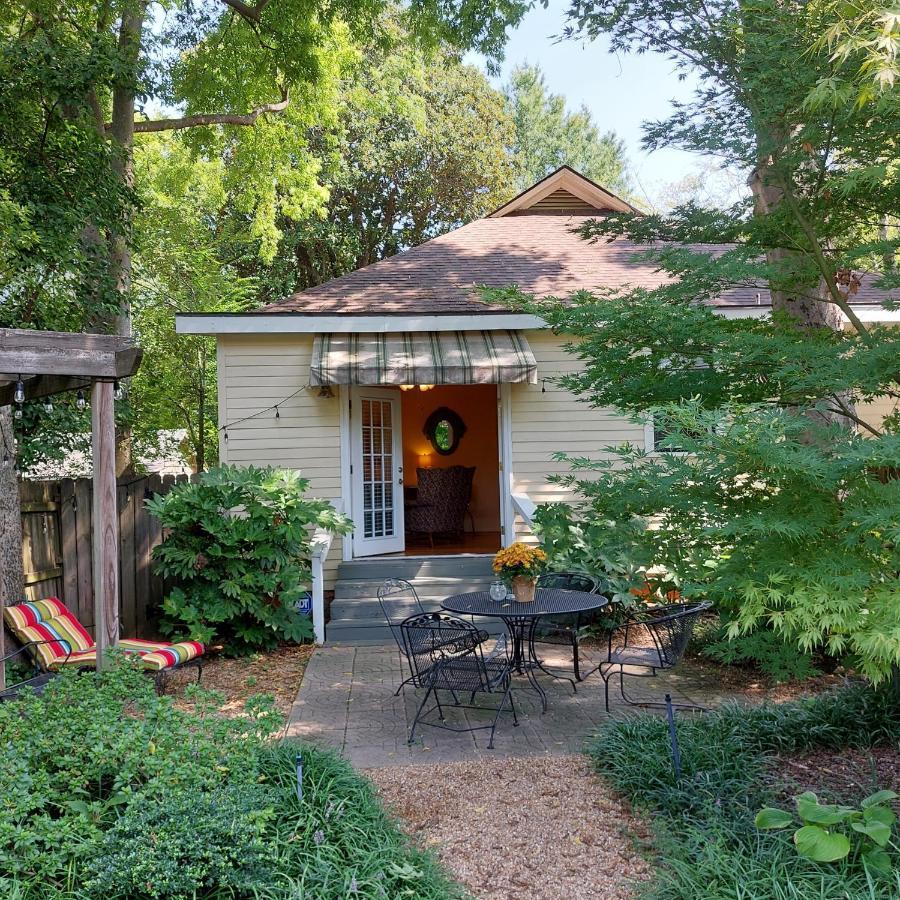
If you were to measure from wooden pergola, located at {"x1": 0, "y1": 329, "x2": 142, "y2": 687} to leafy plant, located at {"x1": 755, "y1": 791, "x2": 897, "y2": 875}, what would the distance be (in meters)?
3.56

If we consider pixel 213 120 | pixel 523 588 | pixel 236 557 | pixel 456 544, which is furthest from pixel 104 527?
pixel 213 120

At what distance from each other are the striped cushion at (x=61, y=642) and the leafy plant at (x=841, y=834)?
4.39m

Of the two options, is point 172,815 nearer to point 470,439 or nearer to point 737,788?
point 737,788

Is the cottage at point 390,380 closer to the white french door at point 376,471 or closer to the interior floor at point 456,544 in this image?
the white french door at point 376,471

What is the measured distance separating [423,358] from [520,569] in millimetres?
3747

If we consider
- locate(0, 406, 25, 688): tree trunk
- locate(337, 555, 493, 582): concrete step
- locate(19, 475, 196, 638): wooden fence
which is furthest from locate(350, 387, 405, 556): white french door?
locate(0, 406, 25, 688): tree trunk

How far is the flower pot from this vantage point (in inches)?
224

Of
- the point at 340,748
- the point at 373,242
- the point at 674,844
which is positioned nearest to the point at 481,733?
the point at 340,748

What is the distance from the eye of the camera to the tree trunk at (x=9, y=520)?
623cm

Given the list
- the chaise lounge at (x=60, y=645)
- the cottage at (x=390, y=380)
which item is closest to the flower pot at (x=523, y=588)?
the chaise lounge at (x=60, y=645)

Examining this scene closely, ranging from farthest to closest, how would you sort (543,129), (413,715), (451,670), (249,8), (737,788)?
(543,129), (249,8), (413,715), (451,670), (737,788)

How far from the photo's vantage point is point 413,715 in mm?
5457

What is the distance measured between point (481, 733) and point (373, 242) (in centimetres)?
1912

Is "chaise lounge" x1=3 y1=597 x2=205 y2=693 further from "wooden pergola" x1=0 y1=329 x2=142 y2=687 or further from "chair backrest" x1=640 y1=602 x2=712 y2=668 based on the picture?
"chair backrest" x1=640 y1=602 x2=712 y2=668
